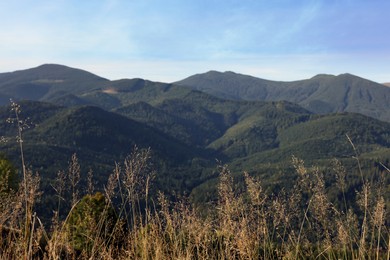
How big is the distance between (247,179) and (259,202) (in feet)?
1.84

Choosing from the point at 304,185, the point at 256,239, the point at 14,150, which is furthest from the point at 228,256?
the point at 14,150

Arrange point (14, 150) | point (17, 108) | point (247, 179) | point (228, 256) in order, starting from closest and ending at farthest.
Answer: point (17, 108)
point (228, 256)
point (247, 179)
point (14, 150)

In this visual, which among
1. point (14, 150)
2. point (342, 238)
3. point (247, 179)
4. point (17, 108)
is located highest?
point (17, 108)

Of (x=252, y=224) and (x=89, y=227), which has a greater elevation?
(x=252, y=224)

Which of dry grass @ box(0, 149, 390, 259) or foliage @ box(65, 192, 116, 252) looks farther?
foliage @ box(65, 192, 116, 252)

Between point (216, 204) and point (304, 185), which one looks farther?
point (216, 204)

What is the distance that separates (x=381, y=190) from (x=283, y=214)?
116cm

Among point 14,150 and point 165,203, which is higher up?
point 165,203

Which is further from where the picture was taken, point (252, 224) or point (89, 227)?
point (89, 227)

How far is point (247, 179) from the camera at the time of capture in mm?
5184

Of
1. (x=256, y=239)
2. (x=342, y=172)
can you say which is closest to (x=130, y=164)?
(x=256, y=239)

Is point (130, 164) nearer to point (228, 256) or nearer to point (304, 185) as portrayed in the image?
point (228, 256)

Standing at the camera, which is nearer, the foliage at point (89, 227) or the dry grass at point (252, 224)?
the dry grass at point (252, 224)

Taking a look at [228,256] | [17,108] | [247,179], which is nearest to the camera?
[17,108]
